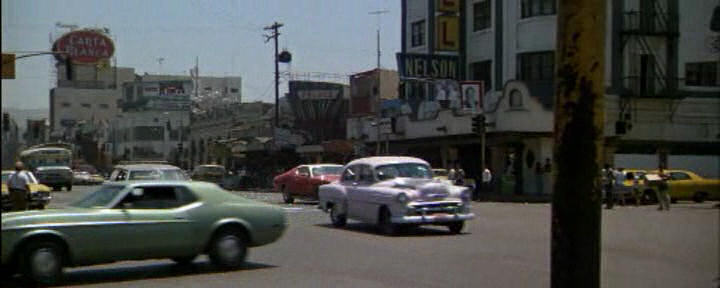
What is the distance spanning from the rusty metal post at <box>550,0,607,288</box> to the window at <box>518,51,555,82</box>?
3570 centimetres

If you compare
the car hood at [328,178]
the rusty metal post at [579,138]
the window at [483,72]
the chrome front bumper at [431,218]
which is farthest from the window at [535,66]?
the rusty metal post at [579,138]

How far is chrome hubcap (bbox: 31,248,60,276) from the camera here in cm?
1105

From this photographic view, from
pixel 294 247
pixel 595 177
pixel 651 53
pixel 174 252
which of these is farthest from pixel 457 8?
pixel 595 177

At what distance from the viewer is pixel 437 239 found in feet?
58.4

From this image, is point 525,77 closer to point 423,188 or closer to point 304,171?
point 304,171

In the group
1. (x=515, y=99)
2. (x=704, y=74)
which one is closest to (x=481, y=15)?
(x=515, y=99)

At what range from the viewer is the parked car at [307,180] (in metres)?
31.6

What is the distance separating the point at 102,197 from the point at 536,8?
31.0m

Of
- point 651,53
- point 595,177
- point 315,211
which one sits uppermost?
point 651,53

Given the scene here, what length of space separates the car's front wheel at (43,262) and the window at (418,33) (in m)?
38.6

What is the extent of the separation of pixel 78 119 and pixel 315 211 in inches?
2895

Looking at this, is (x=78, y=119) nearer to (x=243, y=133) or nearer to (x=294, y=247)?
(x=243, y=133)

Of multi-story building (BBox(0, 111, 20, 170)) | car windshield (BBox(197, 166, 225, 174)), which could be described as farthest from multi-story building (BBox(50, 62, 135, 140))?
multi-story building (BBox(0, 111, 20, 170))

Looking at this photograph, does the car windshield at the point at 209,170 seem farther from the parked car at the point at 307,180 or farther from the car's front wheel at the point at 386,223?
the car's front wheel at the point at 386,223
